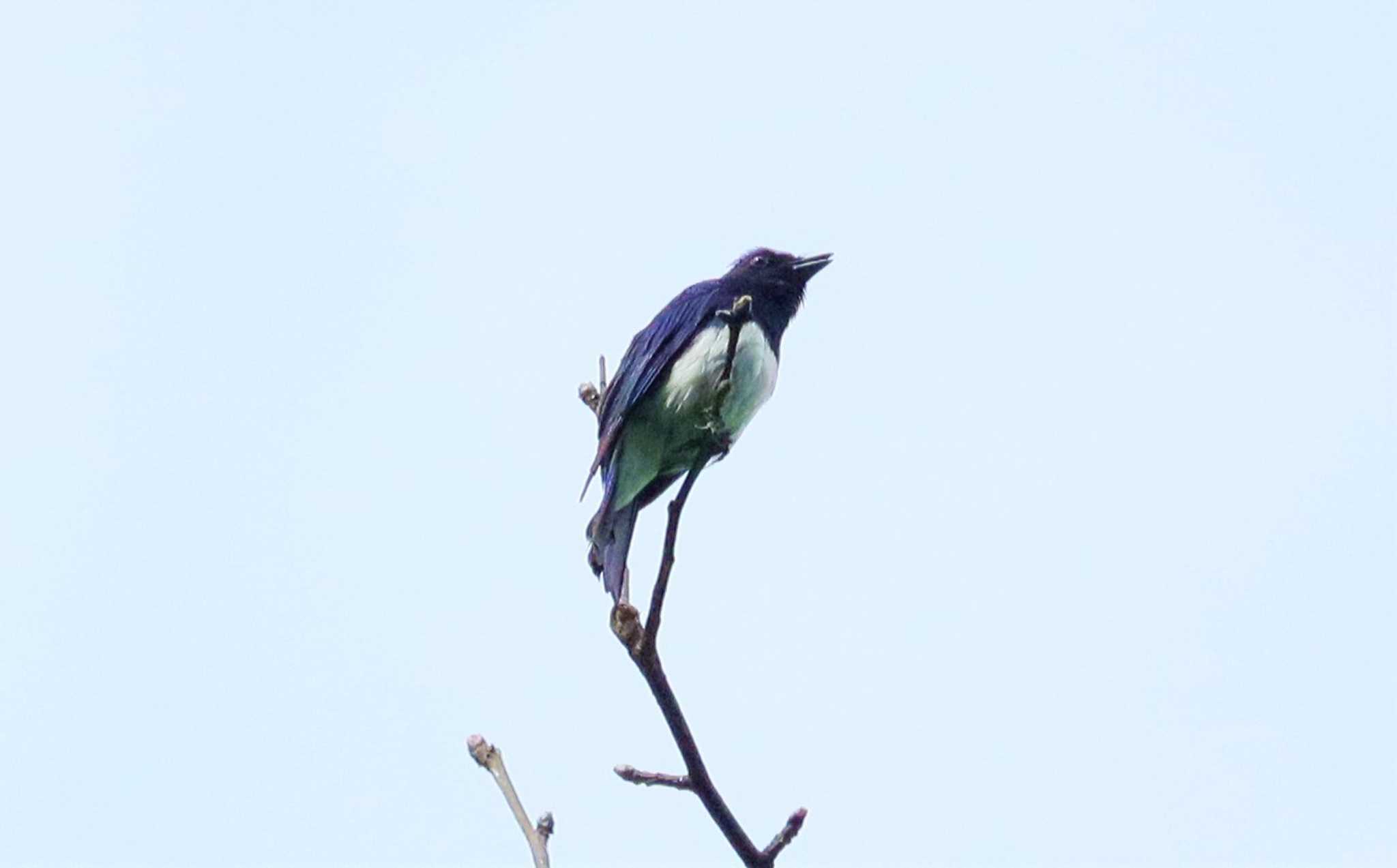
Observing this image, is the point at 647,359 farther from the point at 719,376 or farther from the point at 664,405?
the point at 719,376

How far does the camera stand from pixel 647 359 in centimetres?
704

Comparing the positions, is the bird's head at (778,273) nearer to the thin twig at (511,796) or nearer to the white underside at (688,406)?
the white underside at (688,406)

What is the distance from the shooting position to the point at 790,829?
3402 mm

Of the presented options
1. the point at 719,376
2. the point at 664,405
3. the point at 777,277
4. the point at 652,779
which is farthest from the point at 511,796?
the point at 777,277

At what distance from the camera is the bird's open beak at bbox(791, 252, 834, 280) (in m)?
7.87

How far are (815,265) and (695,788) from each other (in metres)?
4.93

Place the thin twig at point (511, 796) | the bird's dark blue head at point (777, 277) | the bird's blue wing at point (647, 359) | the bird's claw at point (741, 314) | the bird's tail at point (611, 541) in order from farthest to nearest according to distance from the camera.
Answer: the bird's dark blue head at point (777, 277)
the bird's blue wing at point (647, 359)
the bird's tail at point (611, 541)
the bird's claw at point (741, 314)
the thin twig at point (511, 796)

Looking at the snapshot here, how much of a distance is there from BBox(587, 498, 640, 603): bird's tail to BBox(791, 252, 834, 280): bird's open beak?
151cm

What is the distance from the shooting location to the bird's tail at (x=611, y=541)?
6.70m

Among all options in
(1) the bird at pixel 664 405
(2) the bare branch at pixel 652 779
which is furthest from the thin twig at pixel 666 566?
(1) the bird at pixel 664 405

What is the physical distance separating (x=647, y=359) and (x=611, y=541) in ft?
2.63

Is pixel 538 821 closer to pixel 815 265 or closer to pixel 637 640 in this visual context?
pixel 637 640

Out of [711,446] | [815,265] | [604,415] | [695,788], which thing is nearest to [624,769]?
[695,788]

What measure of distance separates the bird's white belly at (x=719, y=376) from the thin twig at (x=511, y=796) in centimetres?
348
